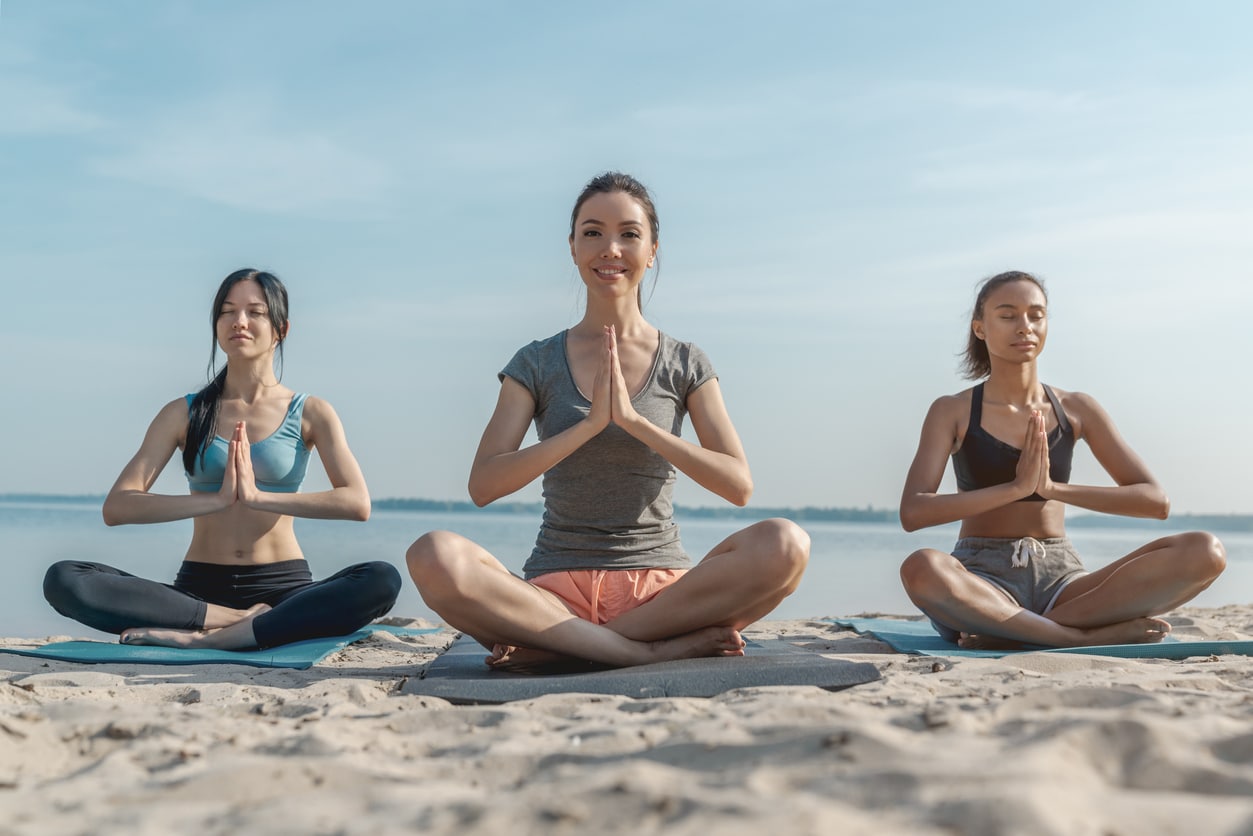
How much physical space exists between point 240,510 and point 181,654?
0.84 meters

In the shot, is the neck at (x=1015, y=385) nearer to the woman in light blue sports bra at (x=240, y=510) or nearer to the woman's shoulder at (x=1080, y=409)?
the woman's shoulder at (x=1080, y=409)

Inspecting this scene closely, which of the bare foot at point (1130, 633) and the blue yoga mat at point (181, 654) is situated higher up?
the bare foot at point (1130, 633)

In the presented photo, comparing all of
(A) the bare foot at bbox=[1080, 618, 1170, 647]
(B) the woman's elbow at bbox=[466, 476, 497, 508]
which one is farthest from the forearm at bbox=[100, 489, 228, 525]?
(A) the bare foot at bbox=[1080, 618, 1170, 647]

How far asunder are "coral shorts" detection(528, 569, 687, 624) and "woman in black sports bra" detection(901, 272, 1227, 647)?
127 cm

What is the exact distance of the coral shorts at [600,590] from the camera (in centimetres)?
371

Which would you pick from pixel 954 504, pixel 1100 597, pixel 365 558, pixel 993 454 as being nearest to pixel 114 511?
pixel 954 504

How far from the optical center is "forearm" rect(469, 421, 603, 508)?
3.52m

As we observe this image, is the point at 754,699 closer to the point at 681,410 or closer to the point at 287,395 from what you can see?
the point at 681,410

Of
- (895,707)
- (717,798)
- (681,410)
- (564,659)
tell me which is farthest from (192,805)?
(681,410)

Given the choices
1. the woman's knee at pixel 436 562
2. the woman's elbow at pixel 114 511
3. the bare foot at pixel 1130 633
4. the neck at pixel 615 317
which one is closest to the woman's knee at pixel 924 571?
the bare foot at pixel 1130 633

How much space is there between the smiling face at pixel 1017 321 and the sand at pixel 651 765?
2329mm

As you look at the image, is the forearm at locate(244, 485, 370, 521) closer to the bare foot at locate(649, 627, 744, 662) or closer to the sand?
the bare foot at locate(649, 627, 744, 662)

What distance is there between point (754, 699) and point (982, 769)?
1.07m

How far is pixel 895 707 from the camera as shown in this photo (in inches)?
92.8
